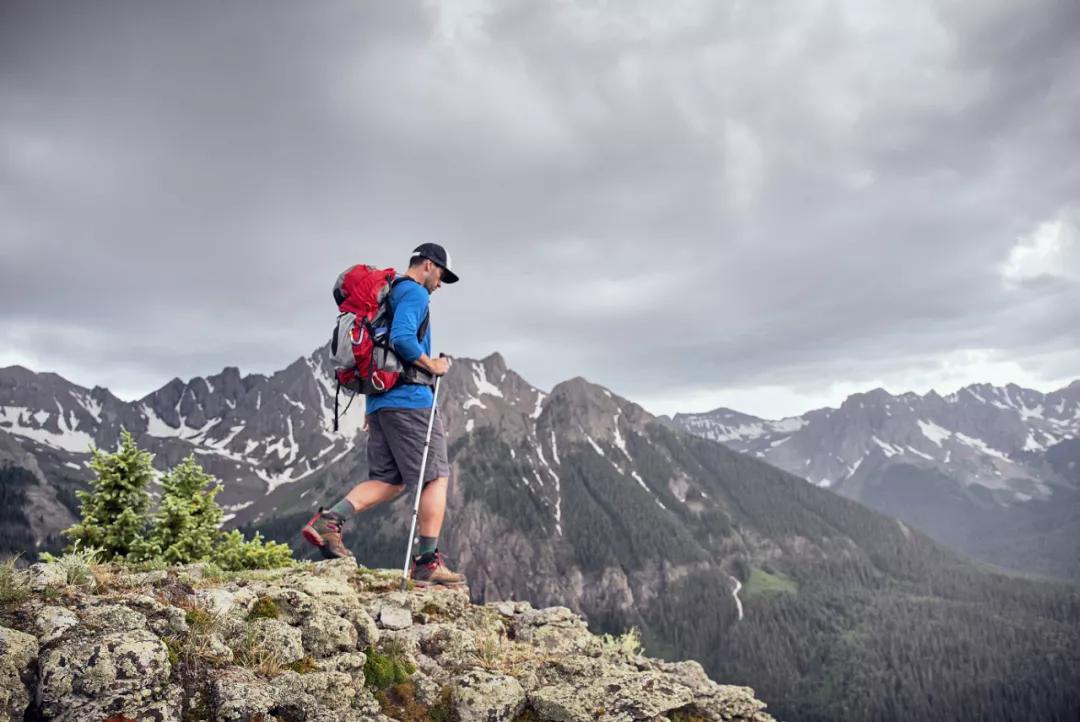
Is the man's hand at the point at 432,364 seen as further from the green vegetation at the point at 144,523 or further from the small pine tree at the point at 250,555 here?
the green vegetation at the point at 144,523

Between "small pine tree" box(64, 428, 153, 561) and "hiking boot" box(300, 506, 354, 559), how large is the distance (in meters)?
14.5

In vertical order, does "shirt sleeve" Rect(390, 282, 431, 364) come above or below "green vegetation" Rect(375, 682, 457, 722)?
above

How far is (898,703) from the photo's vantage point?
19788cm

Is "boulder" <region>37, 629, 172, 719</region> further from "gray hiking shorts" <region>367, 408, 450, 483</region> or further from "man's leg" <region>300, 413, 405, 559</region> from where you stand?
"gray hiking shorts" <region>367, 408, 450, 483</region>

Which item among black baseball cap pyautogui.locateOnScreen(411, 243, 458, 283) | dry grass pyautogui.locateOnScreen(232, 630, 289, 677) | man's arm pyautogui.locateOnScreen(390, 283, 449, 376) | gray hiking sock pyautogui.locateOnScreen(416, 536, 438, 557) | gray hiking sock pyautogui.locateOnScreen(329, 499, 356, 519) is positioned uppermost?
black baseball cap pyautogui.locateOnScreen(411, 243, 458, 283)

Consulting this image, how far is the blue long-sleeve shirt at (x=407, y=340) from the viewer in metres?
7.91

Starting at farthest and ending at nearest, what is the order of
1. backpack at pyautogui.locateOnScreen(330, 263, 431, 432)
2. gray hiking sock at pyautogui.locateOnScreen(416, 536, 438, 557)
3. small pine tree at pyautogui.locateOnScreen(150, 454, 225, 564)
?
small pine tree at pyautogui.locateOnScreen(150, 454, 225, 564) < gray hiking sock at pyautogui.locateOnScreen(416, 536, 438, 557) < backpack at pyautogui.locateOnScreen(330, 263, 431, 432)

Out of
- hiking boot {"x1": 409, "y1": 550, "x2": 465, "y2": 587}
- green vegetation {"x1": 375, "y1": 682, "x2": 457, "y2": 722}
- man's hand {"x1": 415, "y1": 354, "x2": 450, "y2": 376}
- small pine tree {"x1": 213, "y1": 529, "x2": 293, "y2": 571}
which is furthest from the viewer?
small pine tree {"x1": 213, "y1": 529, "x2": 293, "y2": 571}

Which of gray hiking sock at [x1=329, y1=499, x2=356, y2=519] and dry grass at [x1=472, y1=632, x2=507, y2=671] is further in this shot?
gray hiking sock at [x1=329, y1=499, x2=356, y2=519]

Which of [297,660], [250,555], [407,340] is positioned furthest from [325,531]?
[250,555]

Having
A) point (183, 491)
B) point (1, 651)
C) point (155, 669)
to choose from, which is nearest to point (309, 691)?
point (155, 669)

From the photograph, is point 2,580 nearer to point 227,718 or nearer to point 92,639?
point 92,639

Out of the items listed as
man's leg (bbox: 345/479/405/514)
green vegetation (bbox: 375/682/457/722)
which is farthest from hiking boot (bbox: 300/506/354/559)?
green vegetation (bbox: 375/682/457/722)

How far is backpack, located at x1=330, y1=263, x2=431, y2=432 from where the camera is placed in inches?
315
